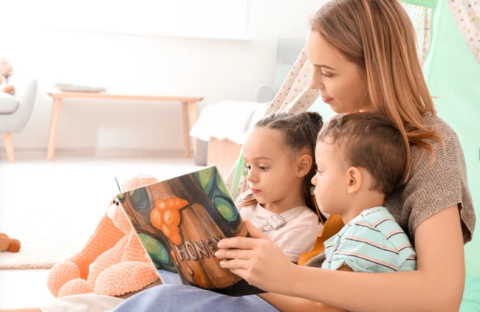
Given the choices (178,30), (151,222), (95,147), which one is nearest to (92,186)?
(95,147)

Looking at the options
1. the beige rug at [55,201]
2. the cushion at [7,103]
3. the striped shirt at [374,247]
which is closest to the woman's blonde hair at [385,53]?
the striped shirt at [374,247]

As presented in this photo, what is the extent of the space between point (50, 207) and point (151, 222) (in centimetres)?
191

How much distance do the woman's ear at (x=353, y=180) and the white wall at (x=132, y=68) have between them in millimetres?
3696

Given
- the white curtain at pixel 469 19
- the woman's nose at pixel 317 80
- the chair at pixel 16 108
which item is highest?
the white curtain at pixel 469 19

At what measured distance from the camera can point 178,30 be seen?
15.9 ft

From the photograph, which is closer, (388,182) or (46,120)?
(388,182)

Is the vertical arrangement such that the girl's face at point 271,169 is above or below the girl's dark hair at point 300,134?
below

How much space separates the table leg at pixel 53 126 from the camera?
430 centimetres

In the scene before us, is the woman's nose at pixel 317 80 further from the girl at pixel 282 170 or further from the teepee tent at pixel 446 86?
the teepee tent at pixel 446 86

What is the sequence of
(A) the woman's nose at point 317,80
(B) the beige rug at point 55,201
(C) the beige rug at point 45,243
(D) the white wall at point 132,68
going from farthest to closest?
(D) the white wall at point 132,68 < (B) the beige rug at point 55,201 < (C) the beige rug at point 45,243 < (A) the woman's nose at point 317,80

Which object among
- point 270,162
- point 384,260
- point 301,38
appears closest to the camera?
point 384,260

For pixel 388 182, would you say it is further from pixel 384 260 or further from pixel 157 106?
pixel 157 106

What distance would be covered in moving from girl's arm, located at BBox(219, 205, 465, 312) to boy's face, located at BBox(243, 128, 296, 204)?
361 mm

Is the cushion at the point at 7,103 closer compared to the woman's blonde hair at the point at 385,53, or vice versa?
the woman's blonde hair at the point at 385,53
